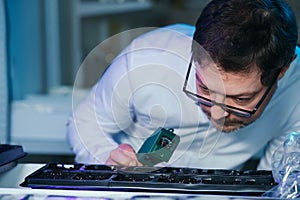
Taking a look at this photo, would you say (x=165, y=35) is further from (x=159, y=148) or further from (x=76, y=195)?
(x=76, y=195)

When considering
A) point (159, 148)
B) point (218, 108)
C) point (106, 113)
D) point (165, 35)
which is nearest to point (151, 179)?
point (159, 148)

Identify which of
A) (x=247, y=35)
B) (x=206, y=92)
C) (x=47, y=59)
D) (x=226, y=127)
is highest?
(x=247, y=35)

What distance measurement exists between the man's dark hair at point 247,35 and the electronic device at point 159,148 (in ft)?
0.63

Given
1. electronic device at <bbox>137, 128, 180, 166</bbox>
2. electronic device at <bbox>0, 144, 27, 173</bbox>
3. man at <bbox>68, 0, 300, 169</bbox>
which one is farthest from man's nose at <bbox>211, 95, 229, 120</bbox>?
electronic device at <bbox>0, 144, 27, 173</bbox>

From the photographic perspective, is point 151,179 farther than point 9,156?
No

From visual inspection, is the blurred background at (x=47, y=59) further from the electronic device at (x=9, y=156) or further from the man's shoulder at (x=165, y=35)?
the electronic device at (x=9, y=156)

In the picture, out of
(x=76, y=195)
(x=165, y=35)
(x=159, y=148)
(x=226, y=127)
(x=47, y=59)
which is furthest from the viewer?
(x=47, y=59)

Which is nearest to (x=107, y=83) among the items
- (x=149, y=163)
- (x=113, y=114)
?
(x=113, y=114)

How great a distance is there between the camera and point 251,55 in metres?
1.17

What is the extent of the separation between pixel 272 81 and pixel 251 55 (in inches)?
4.7

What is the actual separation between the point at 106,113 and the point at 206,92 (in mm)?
300

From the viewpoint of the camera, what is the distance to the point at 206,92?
47.4 inches

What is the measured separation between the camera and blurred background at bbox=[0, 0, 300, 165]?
196 cm

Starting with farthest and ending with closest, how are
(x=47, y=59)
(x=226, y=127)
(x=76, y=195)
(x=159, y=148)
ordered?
(x=47, y=59)
(x=226, y=127)
(x=159, y=148)
(x=76, y=195)
